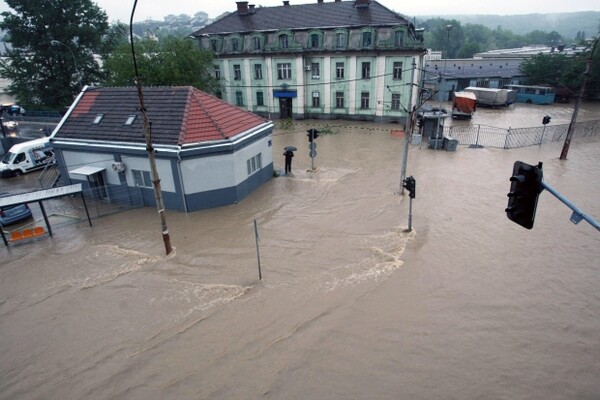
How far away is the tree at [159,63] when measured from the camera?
96.8 ft

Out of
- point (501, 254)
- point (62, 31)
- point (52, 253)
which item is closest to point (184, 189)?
point (52, 253)

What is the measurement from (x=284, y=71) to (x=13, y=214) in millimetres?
26556

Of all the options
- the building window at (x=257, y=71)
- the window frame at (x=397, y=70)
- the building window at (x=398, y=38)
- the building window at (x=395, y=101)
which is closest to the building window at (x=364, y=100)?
the building window at (x=395, y=101)

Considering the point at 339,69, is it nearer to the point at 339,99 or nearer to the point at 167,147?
the point at 339,99

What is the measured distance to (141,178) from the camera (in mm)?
17125

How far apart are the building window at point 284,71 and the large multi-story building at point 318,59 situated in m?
0.05

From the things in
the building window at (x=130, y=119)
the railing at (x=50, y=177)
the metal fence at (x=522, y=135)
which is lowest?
the metal fence at (x=522, y=135)

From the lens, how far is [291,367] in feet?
27.4

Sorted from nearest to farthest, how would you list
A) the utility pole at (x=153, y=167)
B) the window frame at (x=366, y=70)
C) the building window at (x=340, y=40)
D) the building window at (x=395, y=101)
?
1. the utility pole at (x=153, y=167)
2. the building window at (x=340, y=40)
3. the window frame at (x=366, y=70)
4. the building window at (x=395, y=101)

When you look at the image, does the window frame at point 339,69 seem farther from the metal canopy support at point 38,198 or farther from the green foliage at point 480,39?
the green foliage at point 480,39

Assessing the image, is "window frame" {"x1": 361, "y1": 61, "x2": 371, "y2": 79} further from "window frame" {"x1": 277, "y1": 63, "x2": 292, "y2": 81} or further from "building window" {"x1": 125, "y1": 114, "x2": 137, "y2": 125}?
"building window" {"x1": 125, "y1": 114, "x2": 137, "y2": 125}

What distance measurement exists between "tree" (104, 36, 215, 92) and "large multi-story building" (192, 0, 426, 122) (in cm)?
672

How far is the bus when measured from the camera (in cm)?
4516

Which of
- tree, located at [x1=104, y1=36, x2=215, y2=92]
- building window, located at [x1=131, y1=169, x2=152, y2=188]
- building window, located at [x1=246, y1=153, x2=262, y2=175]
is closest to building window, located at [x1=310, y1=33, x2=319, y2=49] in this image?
tree, located at [x1=104, y1=36, x2=215, y2=92]
